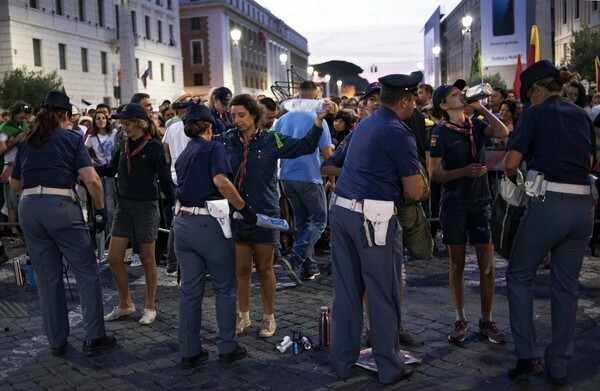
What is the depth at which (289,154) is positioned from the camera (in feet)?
17.9

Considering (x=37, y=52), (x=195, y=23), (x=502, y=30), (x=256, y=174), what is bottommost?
(x=256, y=174)

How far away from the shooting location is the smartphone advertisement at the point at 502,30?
168 ft

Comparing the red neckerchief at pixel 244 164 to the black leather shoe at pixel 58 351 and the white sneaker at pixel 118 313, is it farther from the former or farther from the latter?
the black leather shoe at pixel 58 351

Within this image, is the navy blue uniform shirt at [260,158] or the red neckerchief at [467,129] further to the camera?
the navy blue uniform shirt at [260,158]

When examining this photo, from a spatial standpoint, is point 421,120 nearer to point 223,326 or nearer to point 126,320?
point 223,326

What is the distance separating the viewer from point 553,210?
4238 millimetres

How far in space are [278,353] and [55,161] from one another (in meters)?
A: 2.26

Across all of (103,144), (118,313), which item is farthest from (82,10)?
(118,313)

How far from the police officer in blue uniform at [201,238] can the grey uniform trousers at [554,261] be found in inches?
75.4

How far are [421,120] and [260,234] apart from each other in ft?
5.83

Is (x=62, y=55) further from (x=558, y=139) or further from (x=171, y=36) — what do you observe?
(x=558, y=139)

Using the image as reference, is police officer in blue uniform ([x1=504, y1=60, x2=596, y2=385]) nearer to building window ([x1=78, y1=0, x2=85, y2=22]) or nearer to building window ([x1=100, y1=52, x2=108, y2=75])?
building window ([x1=78, y1=0, x2=85, y2=22])

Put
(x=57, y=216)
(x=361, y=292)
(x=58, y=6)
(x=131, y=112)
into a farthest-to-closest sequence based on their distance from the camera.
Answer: (x=58, y=6), (x=131, y=112), (x=57, y=216), (x=361, y=292)

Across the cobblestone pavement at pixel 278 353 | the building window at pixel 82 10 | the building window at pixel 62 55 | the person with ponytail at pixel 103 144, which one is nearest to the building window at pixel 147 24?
the building window at pixel 82 10
